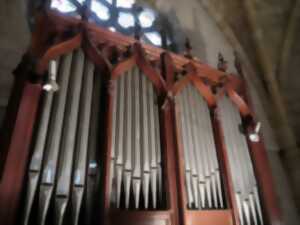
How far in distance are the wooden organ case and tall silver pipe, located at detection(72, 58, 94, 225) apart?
10 millimetres

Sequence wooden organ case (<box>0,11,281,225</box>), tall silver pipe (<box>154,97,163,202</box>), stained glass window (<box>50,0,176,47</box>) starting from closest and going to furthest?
wooden organ case (<box>0,11,281,225</box>), tall silver pipe (<box>154,97,163,202</box>), stained glass window (<box>50,0,176,47</box>)

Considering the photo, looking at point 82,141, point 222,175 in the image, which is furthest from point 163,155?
point 82,141

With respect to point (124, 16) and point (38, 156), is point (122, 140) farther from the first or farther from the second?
point (124, 16)

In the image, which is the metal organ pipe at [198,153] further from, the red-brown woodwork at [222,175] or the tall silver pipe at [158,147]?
the tall silver pipe at [158,147]

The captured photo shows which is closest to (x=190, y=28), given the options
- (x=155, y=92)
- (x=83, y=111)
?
(x=155, y=92)

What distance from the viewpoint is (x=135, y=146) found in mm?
3250

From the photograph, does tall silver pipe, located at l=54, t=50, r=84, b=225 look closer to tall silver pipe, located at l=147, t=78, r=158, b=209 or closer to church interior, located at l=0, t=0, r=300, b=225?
church interior, located at l=0, t=0, r=300, b=225

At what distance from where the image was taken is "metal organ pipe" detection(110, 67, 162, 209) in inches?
117

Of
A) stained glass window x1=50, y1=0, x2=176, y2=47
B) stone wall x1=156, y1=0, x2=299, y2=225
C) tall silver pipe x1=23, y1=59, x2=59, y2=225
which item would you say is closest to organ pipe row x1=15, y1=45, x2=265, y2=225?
tall silver pipe x1=23, y1=59, x2=59, y2=225

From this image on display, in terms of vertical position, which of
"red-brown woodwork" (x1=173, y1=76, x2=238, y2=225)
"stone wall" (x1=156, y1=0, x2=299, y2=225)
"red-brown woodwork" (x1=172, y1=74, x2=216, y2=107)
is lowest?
"red-brown woodwork" (x1=173, y1=76, x2=238, y2=225)

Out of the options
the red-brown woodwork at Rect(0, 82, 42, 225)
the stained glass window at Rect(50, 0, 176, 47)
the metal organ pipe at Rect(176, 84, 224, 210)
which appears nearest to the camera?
the red-brown woodwork at Rect(0, 82, 42, 225)

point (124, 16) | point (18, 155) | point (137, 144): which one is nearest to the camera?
point (18, 155)

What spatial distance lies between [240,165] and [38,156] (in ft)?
8.16

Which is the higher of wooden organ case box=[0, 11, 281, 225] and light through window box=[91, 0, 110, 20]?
light through window box=[91, 0, 110, 20]
